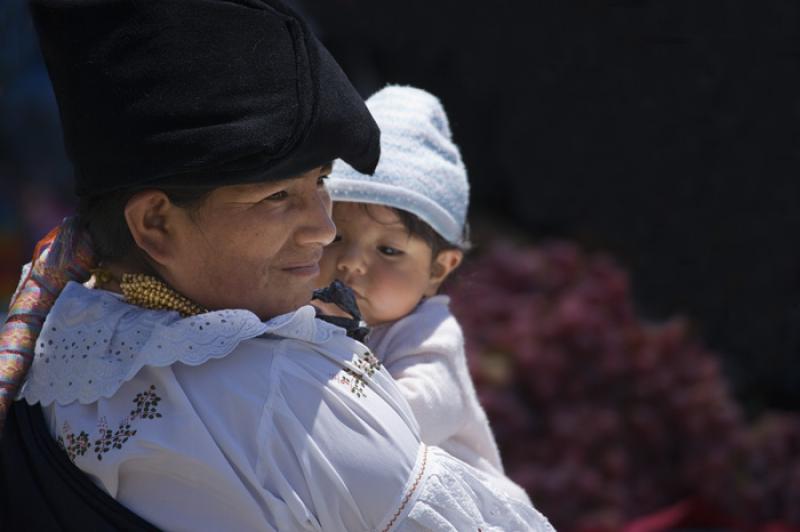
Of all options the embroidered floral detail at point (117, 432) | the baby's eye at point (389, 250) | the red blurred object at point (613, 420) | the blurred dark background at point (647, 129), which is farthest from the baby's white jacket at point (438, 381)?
the blurred dark background at point (647, 129)

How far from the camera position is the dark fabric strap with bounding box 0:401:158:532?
1690 mm

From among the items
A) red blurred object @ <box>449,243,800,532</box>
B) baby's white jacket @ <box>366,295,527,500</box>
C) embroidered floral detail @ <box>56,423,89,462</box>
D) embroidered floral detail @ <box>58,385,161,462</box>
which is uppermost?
embroidered floral detail @ <box>58,385,161,462</box>

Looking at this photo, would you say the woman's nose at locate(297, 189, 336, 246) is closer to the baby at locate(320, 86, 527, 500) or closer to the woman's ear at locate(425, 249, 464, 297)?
the baby at locate(320, 86, 527, 500)

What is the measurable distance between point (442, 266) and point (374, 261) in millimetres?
255

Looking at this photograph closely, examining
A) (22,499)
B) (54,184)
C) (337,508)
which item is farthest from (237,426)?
(54,184)

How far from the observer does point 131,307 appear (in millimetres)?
1813

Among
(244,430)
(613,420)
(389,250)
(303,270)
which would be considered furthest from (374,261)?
(613,420)

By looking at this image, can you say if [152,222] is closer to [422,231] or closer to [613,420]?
[422,231]

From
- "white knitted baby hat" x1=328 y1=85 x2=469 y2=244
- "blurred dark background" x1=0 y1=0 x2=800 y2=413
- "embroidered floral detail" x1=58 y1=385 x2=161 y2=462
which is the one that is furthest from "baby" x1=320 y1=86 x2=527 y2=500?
"blurred dark background" x1=0 y1=0 x2=800 y2=413

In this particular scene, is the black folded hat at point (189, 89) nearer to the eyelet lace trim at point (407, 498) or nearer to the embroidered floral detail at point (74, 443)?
the embroidered floral detail at point (74, 443)

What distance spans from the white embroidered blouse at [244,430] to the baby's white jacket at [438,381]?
1.26 ft

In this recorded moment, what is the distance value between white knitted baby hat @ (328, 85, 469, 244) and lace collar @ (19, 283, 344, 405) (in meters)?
0.62

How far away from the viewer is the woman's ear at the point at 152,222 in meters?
1.73

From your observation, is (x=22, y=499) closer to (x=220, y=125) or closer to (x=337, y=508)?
(x=337, y=508)
